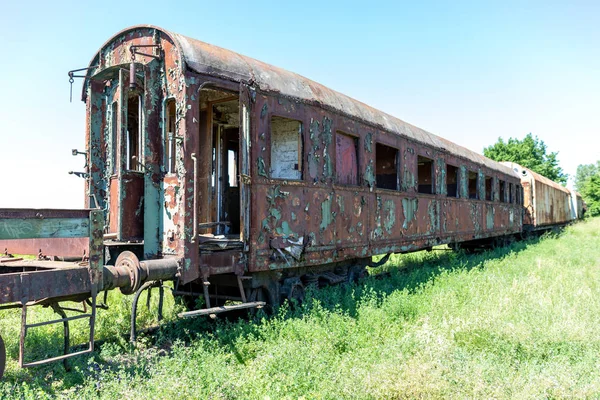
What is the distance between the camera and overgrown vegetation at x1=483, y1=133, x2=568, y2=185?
46000mm

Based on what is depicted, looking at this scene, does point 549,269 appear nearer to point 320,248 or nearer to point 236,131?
point 320,248

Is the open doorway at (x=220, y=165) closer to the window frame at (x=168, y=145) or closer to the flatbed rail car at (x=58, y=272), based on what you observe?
the window frame at (x=168, y=145)

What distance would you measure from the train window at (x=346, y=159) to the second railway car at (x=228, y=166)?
1.0 inches

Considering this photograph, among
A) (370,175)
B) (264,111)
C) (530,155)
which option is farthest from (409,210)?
(530,155)

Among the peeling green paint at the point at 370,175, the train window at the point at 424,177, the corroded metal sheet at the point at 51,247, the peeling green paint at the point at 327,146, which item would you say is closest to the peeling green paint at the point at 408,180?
the peeling green paint at the point at 370,175

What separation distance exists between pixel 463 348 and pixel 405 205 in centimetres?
436

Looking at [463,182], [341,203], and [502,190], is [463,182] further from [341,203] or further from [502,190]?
[341,203]

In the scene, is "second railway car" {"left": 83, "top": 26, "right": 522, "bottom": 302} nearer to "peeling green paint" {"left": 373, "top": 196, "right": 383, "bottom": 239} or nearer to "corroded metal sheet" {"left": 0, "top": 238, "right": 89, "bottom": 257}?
"peeling green paint" {"left": 373, "top": 196, "right": 383, "bottom": 239}

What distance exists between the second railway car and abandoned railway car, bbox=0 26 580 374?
2 centimetres

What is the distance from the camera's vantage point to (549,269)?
9555mm

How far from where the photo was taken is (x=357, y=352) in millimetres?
4461

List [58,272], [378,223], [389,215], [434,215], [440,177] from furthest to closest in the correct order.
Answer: [440,177]
[434,215]
[389,215]
[378,223]
[58,272]

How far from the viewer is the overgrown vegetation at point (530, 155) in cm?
4600

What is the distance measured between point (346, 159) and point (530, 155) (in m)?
45.8
